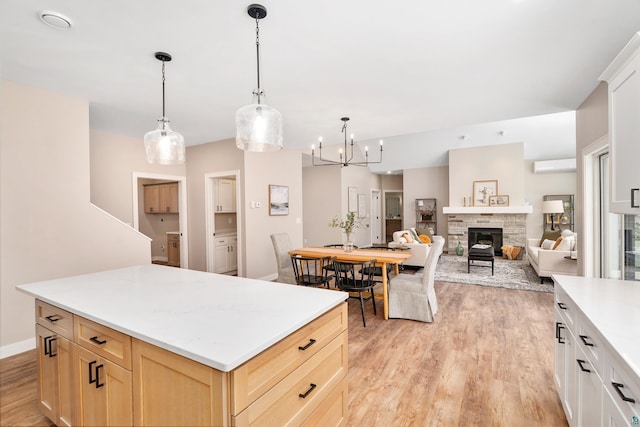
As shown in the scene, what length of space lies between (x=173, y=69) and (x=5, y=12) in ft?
3.21

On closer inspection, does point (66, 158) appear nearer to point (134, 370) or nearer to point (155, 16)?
point (155, 16)

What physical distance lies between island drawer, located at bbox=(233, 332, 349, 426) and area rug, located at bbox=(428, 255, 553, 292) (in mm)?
4521

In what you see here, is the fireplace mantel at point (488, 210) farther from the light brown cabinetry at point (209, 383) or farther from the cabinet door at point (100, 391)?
the cabinet door at point (100, 391)

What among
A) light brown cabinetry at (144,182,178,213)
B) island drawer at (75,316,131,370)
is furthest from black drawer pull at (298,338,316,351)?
light brown cabinetry at (144,182,178,213)

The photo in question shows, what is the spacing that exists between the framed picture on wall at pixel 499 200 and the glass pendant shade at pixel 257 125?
7.75 meters

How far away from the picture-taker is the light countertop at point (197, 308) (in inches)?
41.9

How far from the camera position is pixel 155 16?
1.84 meters

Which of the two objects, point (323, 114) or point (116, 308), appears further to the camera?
point (323, 114)

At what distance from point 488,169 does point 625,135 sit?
714cm

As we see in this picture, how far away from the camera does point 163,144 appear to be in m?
2.33

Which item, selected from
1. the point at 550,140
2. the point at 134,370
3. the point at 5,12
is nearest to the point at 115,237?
the point at 5,12

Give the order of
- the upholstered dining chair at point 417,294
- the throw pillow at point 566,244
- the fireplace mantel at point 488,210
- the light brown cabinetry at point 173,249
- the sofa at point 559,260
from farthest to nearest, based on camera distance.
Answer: the fireplace mantel at point 488,210 → the light brown cabinetry at point 173,249 → the throw pillow at point 566,244 → the sofa at point 559,260 → the upholstered dining chair at point 417,294

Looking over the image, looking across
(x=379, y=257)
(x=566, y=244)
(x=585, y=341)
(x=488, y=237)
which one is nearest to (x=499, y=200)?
(x=488, y=237)

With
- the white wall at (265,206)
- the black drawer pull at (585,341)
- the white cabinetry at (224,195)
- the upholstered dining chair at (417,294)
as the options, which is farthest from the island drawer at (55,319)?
the white cabinetry at (224,195)
